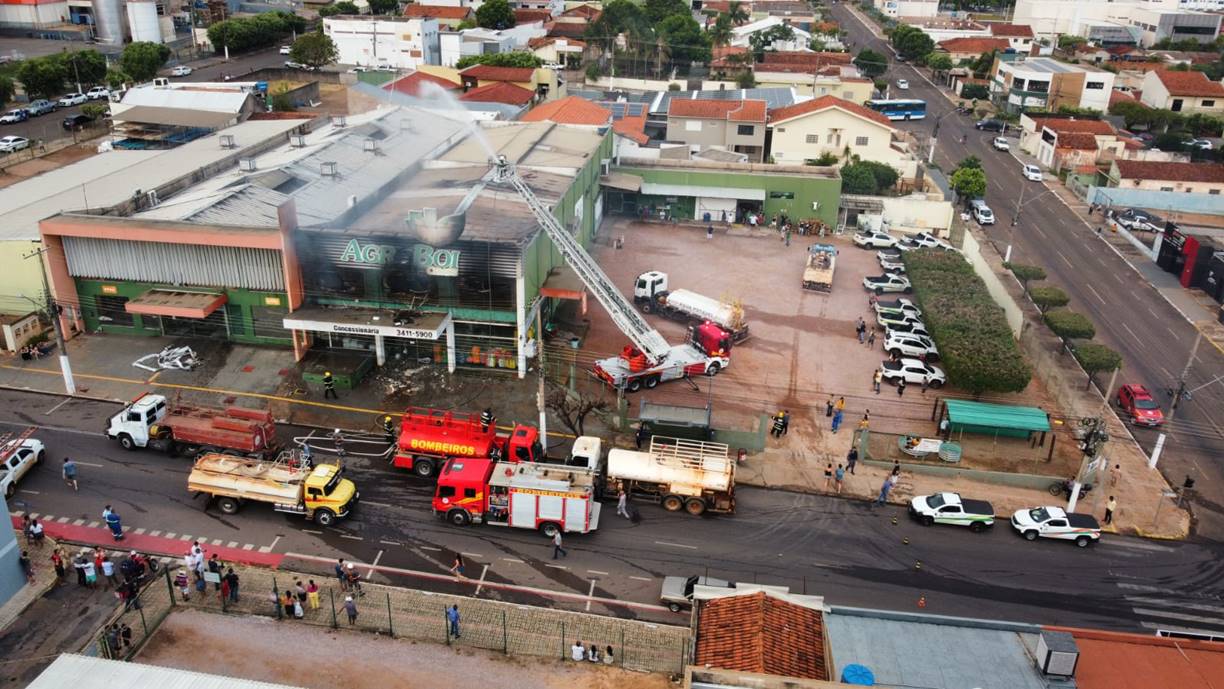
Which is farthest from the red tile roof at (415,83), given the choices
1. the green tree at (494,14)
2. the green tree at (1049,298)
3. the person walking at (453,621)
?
the person walking at (453,621)

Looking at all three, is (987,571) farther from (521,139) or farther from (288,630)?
(521,139)

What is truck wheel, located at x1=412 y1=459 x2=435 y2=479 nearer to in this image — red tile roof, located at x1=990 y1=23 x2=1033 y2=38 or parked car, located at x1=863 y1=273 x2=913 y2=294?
parked car, located at x1=863 y1=273 x2=913 y2=294

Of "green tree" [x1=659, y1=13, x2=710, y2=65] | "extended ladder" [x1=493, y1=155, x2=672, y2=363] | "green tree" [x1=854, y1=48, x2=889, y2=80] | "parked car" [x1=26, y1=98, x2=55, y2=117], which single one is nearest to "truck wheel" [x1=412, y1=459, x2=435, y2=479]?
"extended ladder" [x1=493, y1=155, x2=672, y2=363]

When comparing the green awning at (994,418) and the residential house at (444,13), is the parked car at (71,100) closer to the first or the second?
the residential house at (444,13)

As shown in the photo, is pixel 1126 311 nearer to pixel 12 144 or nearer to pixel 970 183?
pixel 970 183

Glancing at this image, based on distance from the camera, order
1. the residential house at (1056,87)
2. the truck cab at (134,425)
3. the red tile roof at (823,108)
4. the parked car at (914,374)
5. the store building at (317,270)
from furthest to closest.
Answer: the residential house at (1056,87) < the red tile roof at (823,108) < the parked car at (914,374) < the store building at (317,270) < the truck cab at (134,425)

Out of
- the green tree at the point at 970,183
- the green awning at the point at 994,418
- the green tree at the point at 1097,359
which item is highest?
the green tree at the point at 970,183

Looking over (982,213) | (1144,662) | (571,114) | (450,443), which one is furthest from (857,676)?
(571,114)
